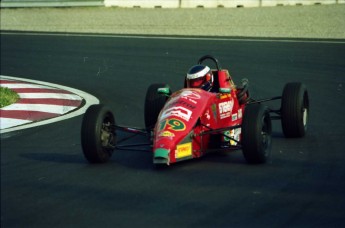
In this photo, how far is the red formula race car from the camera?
26.5 ft

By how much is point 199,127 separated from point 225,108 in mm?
690

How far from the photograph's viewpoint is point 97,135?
8328 mm

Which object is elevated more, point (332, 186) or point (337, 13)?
point (337, 13)

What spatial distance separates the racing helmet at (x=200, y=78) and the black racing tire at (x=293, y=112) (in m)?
0.93

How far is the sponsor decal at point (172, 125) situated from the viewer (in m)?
8.21

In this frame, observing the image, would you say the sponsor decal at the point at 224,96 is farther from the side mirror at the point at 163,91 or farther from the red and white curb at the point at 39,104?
the red and white curb at the point at 39,104

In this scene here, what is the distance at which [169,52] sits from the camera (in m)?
18.0

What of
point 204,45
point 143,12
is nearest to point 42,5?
point 143,12

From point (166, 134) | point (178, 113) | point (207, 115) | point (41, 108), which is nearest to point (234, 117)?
point (207, 115)

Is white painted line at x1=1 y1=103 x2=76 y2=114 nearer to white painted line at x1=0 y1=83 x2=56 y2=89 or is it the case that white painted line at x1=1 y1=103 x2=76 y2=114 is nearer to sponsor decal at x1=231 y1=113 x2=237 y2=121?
white painted line at x1=0 y1=83 x2=56 y2=89

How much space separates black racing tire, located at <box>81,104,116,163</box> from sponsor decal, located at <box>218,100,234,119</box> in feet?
3.80

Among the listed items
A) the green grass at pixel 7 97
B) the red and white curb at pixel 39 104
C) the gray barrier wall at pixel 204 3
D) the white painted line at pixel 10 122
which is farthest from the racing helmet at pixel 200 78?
the gray barrier wall at pixel 204 3

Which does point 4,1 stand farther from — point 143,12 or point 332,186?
point 332,186

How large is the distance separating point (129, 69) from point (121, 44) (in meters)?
3.60
